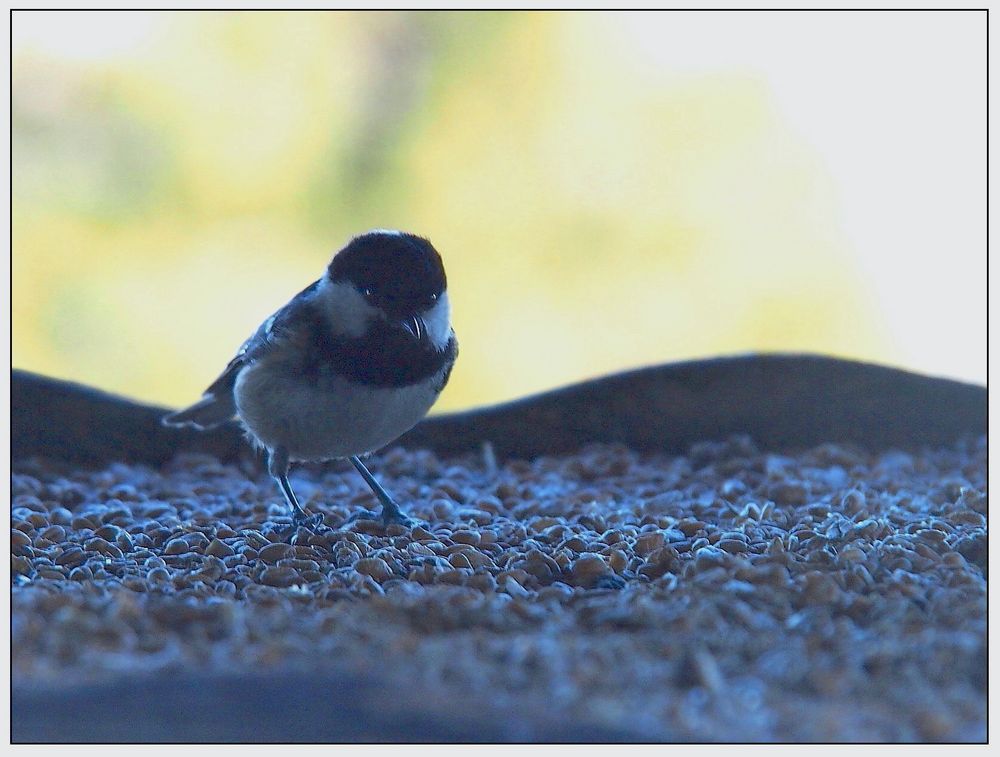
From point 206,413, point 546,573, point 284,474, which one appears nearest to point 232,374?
point 206,413

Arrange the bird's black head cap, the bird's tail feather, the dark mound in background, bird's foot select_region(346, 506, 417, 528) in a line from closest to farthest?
the dark mound in background
the bird's black head cap
bird's foot select_region(346, 506, 417, 528)
the bird's tail feather

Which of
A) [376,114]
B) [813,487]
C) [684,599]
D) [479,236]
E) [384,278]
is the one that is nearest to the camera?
[684,599]

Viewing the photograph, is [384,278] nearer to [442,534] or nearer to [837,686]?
[442,534]

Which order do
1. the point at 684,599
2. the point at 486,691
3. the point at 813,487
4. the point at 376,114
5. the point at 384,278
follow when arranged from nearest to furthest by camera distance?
the point at 486,691 → the point at 684,599 → the point at 384,278 → the point at 813,487 → the point at 376,114

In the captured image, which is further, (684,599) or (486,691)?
(684,599)

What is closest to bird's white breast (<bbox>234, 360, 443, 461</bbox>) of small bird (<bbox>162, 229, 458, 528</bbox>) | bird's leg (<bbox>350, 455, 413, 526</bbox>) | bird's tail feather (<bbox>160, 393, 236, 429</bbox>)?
small bird (<bbox>162, 229, 458, 528</bbox>)

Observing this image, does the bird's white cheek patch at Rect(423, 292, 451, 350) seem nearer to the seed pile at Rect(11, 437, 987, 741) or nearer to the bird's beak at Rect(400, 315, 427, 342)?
the bird's beak at Rect(400, 315, 427, 342)

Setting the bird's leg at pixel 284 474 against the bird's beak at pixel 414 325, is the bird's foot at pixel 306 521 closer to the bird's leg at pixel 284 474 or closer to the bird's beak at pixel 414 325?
the bird's leg at pixel 284 474

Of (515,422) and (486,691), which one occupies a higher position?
(515,422)

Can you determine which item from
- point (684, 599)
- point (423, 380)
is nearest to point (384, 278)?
point (423, 380)
